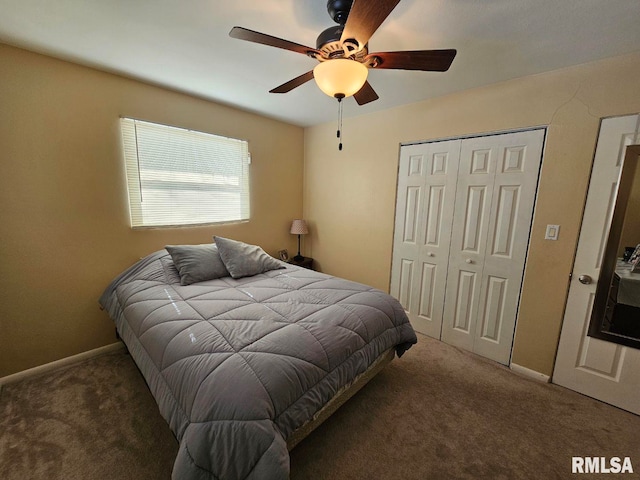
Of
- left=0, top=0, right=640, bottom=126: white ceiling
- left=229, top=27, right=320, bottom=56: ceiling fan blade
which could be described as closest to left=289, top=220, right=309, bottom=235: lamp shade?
left=0, top=0, right=640, bottom=126: white ceiling

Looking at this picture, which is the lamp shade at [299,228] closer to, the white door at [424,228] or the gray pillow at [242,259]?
the gray pillow at [242,259]

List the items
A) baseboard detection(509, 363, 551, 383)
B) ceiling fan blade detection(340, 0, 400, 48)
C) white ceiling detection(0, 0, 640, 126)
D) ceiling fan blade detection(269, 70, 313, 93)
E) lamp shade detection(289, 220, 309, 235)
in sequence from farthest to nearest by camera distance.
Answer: lamp shade detection(289, 220, 309, 235), baseboard detection(509, 363, 551, 383), ceiling fan blade detection(269, 70, 313, 93), white ceiling detection(0, 0, 640, 126), ceiling fan blade detection(340, 0, 400, 48)

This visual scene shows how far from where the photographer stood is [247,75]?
6.86 ft

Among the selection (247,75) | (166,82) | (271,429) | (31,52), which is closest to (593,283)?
(271,429)

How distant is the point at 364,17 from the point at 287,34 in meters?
0.75

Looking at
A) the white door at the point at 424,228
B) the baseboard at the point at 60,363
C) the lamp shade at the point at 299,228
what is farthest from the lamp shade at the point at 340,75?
the baseboard at the point at 60,363

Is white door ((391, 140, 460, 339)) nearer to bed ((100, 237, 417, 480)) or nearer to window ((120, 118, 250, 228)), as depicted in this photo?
bed ((100, 237, 417, 480))

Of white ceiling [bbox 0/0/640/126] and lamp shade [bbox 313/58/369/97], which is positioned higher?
white ceiling [bbox 0/0/640/126]

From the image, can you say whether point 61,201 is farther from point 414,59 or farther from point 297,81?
point 414,59

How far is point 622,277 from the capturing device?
1788 mm

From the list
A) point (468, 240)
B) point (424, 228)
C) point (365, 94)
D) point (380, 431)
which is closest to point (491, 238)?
point (468, 240)

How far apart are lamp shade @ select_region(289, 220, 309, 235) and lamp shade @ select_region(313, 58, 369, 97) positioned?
231 centimetres

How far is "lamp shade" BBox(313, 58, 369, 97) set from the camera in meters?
1.25

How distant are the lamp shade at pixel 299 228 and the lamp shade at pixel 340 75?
2.31m
